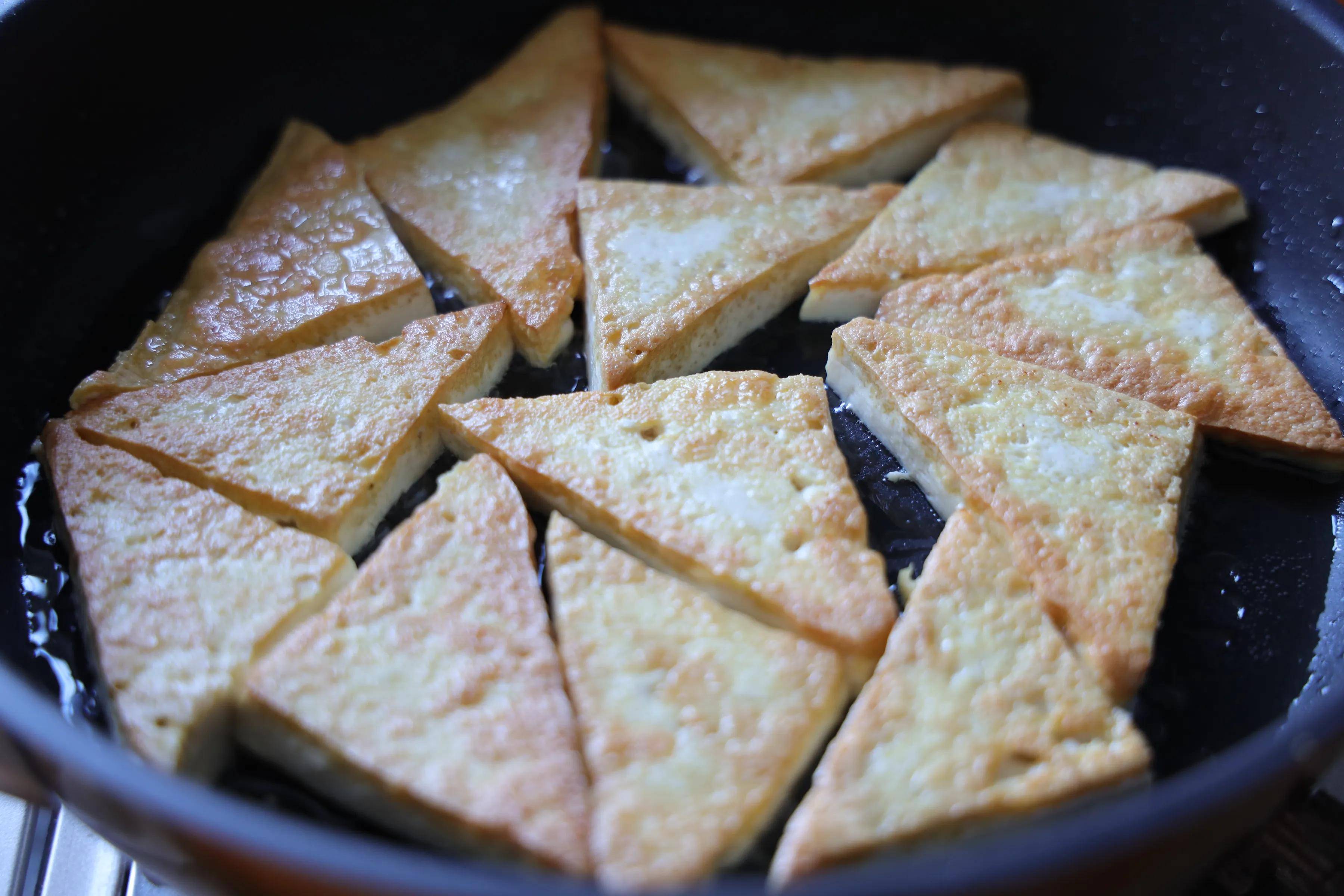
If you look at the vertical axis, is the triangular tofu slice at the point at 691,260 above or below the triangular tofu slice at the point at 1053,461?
above

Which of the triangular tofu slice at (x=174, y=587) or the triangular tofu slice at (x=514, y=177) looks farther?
the triangular tofu slice at (x=514, y=177)

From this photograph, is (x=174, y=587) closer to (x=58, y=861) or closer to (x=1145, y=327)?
(x=58, y=861)

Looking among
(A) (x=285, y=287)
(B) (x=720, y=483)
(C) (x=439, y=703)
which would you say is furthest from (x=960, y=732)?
(A) (x=285, y=287)

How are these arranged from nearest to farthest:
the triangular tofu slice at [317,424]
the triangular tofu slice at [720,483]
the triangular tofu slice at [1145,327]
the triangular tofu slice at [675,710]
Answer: the triangular tofu slice at [675,710], the triangular tofu slice at [720,483], the triangular tofu slice at [317,424], the triangular tofu slice at [1145,327]

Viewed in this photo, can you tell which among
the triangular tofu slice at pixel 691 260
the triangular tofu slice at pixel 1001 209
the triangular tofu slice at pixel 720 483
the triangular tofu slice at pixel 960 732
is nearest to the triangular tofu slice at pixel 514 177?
Result: the triangular tofu slice at pixel 691 260

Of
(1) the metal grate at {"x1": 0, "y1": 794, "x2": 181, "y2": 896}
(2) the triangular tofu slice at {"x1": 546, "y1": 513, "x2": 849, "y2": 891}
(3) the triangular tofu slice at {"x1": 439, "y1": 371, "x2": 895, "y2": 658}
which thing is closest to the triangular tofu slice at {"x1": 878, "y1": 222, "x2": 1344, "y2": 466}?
(3) the triangular tofu slice at {"x1": 439, "y1": 371, "x2": 895, "y2": 658}

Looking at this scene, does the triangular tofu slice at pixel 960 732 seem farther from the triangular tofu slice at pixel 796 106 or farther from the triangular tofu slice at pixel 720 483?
the triangular tofu slice at pixel 796 106
